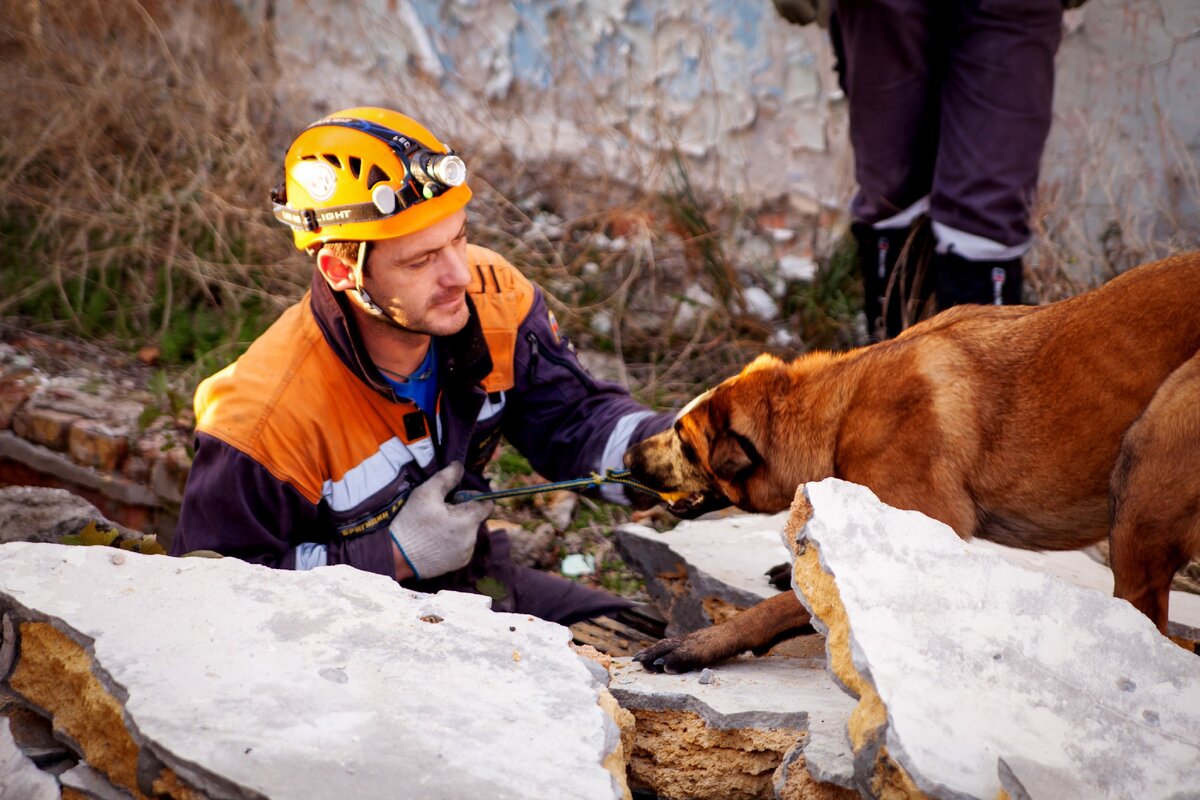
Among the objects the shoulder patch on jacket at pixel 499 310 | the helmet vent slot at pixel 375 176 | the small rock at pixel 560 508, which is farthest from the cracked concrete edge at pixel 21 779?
the small rock at pixel 560 508

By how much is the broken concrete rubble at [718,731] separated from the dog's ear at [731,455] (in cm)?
82

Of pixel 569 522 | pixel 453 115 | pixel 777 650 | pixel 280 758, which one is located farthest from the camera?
pixel 453 115

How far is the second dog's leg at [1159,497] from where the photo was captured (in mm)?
2639

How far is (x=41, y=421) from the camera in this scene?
5.27 m

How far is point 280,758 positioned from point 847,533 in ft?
3.90

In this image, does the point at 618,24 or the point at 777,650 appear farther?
the point at 618,24

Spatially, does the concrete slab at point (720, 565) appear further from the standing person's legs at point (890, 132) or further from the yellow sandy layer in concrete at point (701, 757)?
the standing person's legs at point (890, 132)

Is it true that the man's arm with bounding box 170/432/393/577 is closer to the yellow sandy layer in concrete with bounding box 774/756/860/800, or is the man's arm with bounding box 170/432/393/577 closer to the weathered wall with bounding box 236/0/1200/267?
the yellow sandy layer in concrete with bounding box 774/756/860/800

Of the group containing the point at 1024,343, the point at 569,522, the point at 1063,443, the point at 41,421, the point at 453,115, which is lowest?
the point at 569,522

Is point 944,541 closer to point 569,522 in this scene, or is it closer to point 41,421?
point 569,522

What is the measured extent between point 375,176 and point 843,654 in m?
1.93

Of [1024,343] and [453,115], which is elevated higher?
[453,115]

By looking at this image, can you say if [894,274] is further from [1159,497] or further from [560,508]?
[1159,497]

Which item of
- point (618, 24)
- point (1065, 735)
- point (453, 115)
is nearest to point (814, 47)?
point (618, 24)
